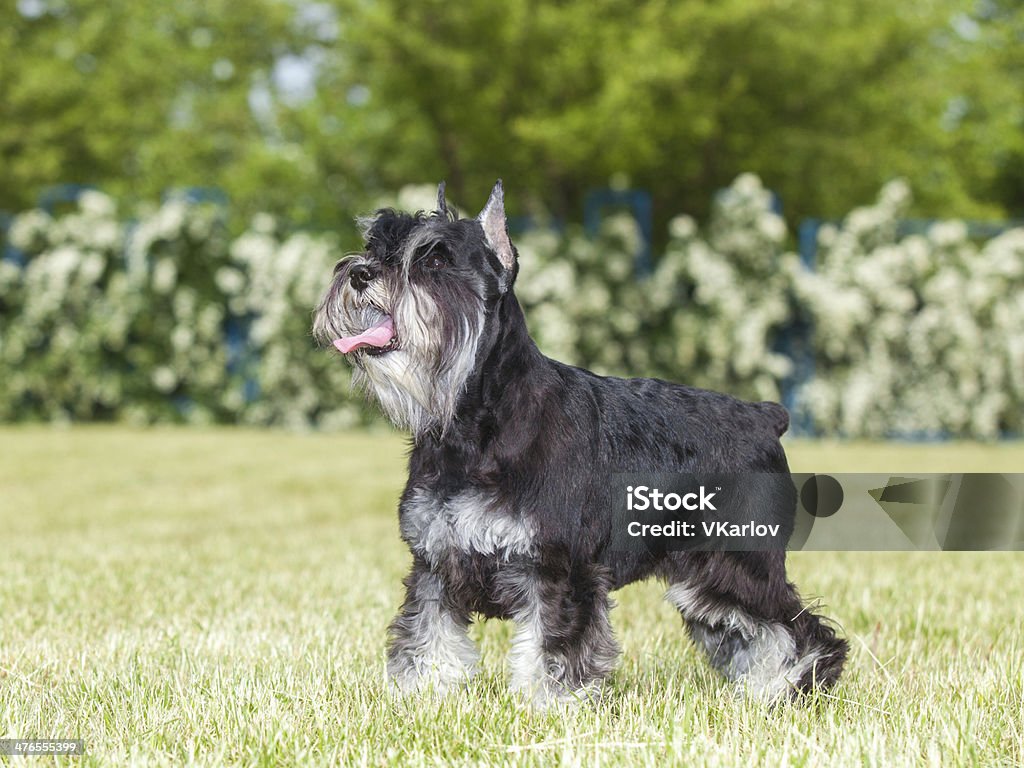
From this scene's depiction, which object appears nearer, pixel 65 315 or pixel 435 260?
pixel 435 260

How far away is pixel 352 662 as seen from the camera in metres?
4.08

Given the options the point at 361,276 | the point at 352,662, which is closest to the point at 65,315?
the point at 352,662

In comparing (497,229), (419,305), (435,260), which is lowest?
(419,305)

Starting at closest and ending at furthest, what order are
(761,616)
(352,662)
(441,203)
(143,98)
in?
(441,203) → (761,616) → (352,662) → (143,98)

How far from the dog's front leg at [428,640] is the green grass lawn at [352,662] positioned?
8 cm

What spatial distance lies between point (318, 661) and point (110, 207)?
40.9 feet

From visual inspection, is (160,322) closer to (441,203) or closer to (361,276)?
(441,203)

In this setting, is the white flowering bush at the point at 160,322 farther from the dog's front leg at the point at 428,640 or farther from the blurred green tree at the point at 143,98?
the dog's front leg at the point at 428,640

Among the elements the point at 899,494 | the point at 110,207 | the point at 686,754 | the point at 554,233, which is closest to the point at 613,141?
the point at 554,233

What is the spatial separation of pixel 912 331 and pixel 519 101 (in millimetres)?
6948

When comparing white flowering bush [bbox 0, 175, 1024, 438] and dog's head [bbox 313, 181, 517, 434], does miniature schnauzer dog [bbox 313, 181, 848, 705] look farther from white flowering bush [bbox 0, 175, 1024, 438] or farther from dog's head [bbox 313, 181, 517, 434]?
white flowering bush [bbox 0, 175, 1024, 438]

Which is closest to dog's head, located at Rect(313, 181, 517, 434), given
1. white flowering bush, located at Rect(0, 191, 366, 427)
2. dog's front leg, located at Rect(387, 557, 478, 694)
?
dog's front leg, located at Rect(387, 557, 478, 694)

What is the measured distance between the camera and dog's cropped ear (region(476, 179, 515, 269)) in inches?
135

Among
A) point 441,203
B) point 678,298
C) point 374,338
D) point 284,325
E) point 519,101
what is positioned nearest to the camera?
point 374,338
